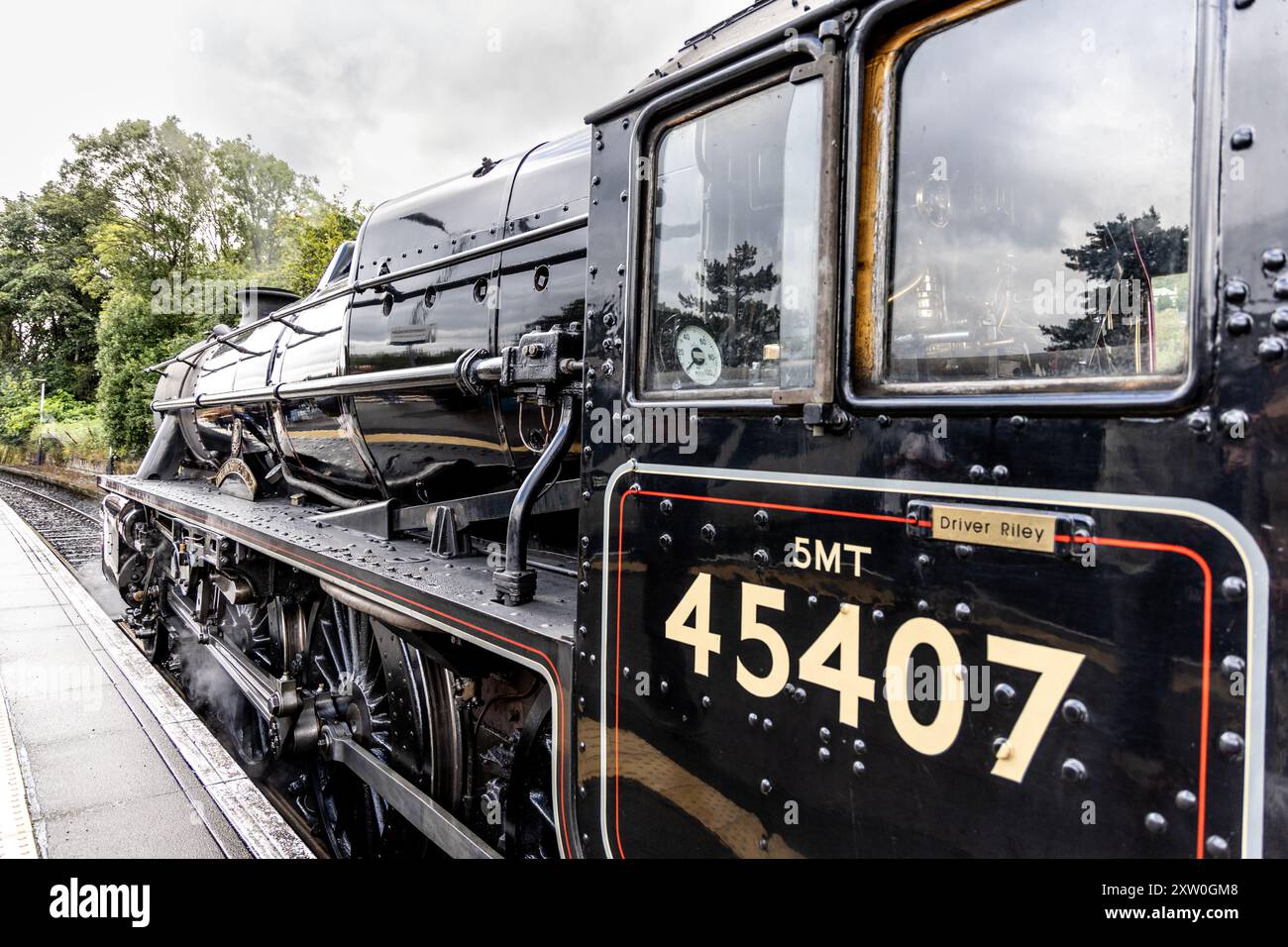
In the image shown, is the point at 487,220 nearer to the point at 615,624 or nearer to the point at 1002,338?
the point at 615,624

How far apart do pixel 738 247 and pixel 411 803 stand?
7.59 ft

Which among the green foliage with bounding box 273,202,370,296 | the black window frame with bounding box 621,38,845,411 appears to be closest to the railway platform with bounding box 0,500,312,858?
the black window frame with bounding box 621,38,845,411

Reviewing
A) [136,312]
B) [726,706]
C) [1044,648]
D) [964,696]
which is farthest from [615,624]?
[136,312]

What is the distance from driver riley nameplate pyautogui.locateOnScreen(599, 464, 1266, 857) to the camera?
3.25 ft

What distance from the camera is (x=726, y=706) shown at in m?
1.54

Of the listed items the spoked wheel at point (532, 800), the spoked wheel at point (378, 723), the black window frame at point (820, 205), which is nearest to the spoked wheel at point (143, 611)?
the spoked wheel at point (378, 723)

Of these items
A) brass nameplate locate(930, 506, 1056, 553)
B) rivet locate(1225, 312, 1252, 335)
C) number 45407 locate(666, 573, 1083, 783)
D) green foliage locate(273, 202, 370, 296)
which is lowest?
number 45407 locate(666, 573, 1083, 783)

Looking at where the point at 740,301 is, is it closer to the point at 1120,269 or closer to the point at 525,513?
the point at 1120,269

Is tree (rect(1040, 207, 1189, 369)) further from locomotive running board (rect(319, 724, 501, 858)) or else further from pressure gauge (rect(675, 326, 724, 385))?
locomotive running board (rect(319, 724, 501, 858))

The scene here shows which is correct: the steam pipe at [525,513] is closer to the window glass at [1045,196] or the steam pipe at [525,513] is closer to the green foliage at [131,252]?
the window glass at [1045,196]

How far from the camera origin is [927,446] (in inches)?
48.2

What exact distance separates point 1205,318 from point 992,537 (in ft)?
1.30

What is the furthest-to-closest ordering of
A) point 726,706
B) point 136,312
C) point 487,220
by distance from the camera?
point 136,312, point 487,220, point 726,706

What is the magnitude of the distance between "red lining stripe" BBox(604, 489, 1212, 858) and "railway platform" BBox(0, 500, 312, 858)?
2444 mm
